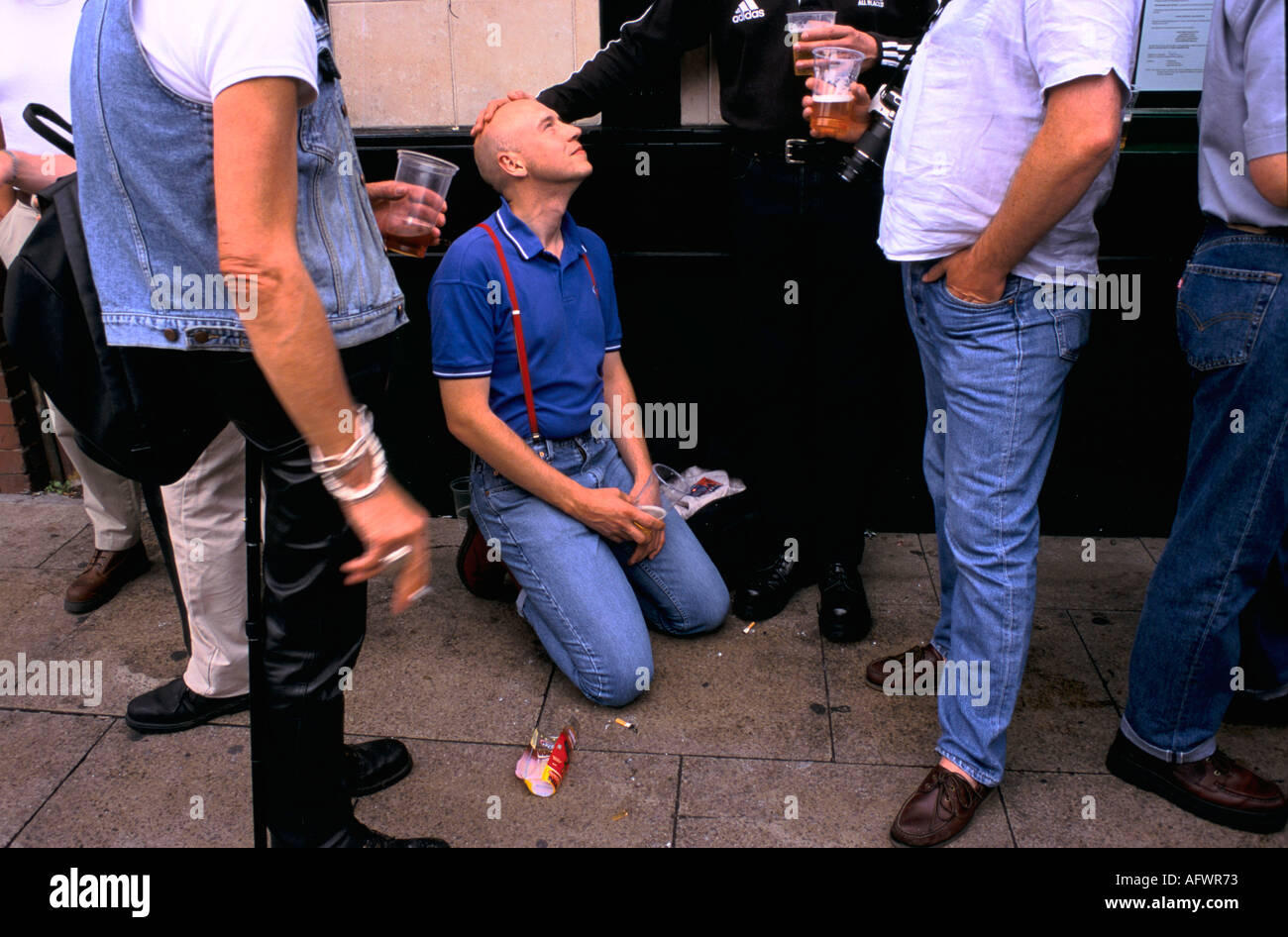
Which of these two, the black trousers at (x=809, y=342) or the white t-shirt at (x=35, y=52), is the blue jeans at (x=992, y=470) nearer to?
the black trousers at (x=809, y=342)

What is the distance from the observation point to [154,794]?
2.61 meters

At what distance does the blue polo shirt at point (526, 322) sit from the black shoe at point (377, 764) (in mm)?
1002

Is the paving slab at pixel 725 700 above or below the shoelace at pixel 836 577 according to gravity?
below

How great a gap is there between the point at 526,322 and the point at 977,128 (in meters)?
1.39

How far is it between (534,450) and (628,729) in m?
0.89

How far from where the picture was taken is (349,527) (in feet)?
6.31

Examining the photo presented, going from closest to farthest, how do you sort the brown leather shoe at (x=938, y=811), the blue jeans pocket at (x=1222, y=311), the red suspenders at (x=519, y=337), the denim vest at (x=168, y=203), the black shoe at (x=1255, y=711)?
1. the denim vest at (x=168, y=203)
2. the blue jeans pocket at (x=1222, y=311)
3. the brown leather shoe at (x=938, y=811)
4. the black shoe at (x=1255, y=711)
5. the red suspenders at (x=519, y=337)

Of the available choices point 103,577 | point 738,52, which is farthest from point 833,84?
point 103,577

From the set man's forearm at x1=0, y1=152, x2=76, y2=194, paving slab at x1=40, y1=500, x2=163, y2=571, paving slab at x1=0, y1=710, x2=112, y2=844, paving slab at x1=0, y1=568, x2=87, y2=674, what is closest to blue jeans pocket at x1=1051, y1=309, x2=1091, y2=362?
man's forearm at x1=0, y1=152, x2=76, y2=194

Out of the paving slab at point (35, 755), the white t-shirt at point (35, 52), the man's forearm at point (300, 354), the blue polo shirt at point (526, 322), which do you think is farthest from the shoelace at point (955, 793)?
the white t-shirt at point (35, 52)

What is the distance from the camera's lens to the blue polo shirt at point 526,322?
288 centimetres

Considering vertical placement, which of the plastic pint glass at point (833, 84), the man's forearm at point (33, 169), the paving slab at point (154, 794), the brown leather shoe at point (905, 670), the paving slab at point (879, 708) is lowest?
the paving slab at point (879, 708)

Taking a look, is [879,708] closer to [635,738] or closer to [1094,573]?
[635,738]

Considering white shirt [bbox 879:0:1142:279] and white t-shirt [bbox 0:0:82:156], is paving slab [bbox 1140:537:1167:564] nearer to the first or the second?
white shirt [bbox 879:0:1142:279]
